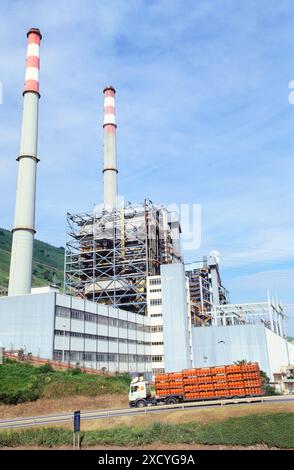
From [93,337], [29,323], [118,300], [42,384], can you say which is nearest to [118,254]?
[118,300]

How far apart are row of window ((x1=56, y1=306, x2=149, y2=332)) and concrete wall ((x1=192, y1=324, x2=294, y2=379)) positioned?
10.8 metres

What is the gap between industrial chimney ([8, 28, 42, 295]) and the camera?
63219 mm

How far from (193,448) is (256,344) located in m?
51.0

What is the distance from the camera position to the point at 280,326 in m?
93.0

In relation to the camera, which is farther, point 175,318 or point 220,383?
point 175,318

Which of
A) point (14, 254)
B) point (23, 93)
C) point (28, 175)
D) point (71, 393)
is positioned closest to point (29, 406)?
point (71, 393)

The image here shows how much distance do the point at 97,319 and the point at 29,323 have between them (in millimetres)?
13167

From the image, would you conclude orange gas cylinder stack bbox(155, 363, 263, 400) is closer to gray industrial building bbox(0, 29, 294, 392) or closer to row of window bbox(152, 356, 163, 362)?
gray industrial building bbox(0, 29, 294, 392)

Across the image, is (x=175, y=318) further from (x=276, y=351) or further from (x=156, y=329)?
(x=276, y=351)

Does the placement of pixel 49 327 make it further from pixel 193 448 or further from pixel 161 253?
pixel 161 253

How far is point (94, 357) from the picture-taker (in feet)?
205

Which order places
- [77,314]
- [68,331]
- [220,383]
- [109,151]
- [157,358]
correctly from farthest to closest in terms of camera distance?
[109,151] → [157,358] → [77,314] → [68,331] → [220,383]

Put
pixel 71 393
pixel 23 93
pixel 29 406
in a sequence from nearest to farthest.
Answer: pixel 29 406 < pixel 71 393 < pixel 23 93

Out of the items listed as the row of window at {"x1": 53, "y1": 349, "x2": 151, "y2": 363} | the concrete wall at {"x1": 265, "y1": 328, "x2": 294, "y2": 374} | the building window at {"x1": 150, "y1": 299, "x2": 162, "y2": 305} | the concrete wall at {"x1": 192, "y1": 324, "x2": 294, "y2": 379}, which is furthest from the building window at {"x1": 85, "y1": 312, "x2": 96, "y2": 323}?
the concrete wall at {"x1": 265, "y1": 328, "x2": 294, "y2": 374}
